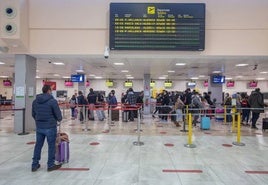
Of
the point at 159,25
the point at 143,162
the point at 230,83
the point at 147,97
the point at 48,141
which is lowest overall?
the point at 143,162

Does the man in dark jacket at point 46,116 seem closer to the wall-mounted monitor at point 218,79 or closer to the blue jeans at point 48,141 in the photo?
the blue jeans at point 48,141

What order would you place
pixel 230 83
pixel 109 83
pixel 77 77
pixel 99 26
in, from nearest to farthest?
pixel 99 26 < pixel 77 77 < pixel 109 83 < pixel 230 83

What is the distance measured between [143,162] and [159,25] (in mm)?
4141

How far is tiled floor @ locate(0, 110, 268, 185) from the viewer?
3924 millimetres

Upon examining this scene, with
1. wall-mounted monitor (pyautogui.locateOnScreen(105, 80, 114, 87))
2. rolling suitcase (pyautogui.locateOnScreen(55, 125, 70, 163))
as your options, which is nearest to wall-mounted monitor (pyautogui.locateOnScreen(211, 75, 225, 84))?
wall-mounted monitor (pyautogui.locateOnScreen(105, 80, 114, 87))

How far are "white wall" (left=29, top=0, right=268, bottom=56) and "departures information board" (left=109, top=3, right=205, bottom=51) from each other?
36 centimetres

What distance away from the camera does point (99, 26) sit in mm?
7449

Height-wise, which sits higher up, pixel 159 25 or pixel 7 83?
pixel 159 25

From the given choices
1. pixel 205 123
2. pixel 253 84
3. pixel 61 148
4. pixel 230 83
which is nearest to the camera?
pixel 61 148

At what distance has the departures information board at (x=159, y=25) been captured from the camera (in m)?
7.02

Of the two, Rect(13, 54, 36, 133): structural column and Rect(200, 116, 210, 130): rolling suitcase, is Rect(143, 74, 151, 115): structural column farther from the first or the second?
Rect(13, 54, 36, 133): structural column

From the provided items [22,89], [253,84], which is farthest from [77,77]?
[253,84]

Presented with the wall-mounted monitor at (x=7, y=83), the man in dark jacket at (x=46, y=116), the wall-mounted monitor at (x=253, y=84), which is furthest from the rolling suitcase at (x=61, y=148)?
the wall-mounted monitor at (x=253, y=84)

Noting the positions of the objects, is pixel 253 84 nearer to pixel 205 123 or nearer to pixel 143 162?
pixel 205 123
